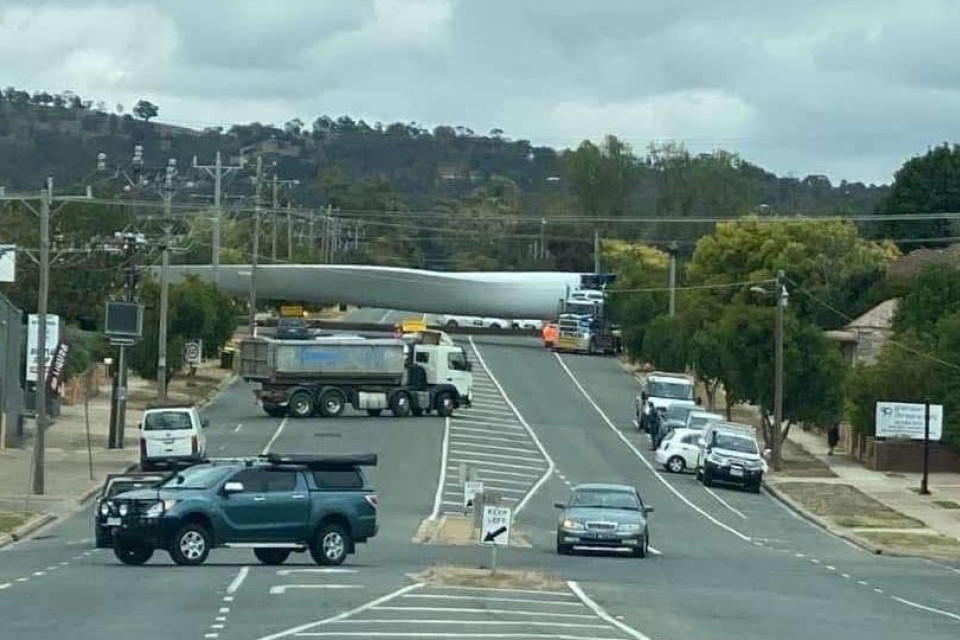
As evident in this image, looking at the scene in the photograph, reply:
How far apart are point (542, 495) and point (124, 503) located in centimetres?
2568

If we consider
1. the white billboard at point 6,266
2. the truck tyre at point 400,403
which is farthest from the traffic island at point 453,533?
the white billboard at point 6,266

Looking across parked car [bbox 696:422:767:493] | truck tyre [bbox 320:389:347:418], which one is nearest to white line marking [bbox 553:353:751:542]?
parked car [bbox 696:422:767:493]

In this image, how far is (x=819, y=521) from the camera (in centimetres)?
5506

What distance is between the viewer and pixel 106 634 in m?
22.2

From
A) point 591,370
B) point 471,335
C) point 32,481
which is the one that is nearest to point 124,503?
point 32,481

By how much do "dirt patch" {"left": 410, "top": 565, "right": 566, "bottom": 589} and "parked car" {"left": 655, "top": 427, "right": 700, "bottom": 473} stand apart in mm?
34302

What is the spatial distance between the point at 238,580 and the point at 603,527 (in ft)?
38.4

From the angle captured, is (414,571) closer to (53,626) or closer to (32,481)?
(53,626)

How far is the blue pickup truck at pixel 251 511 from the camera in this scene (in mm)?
33031

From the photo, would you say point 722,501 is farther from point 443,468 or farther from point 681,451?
point 443,468

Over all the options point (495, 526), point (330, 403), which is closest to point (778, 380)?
point (330, 403)

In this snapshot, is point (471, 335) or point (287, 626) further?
point (471, 335)

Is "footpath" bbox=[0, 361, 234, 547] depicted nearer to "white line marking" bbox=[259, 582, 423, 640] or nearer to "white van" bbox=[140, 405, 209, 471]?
"white van" bbox=[140, 405, 209, 471]

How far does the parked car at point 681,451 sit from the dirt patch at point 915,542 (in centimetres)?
1539
